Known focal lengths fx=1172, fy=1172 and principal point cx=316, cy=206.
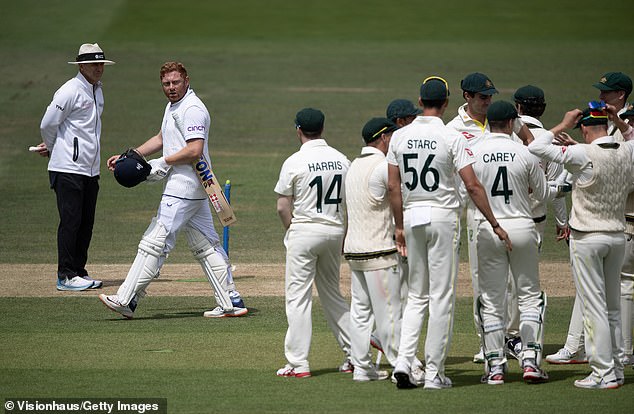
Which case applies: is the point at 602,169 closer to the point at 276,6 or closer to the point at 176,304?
the point at 176,304

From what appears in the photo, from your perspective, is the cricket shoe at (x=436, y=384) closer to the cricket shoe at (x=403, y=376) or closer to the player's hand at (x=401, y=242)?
the cricket shoe at (x=403, y=376)

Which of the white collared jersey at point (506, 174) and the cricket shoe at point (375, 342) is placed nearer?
the white collared jersey at point (506, 174)

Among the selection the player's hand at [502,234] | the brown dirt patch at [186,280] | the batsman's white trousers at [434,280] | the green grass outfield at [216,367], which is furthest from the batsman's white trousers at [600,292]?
the brown dirt patch at [186,280]

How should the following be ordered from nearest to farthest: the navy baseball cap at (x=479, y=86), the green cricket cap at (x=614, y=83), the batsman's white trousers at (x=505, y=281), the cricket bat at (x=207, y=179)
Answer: the batsman's white trousers at (x=505, y=281), the navy baseball cap at (x=479, y=86), the green cricket cap at (x=614, y=83), the cricket bat at (x=207, y=179)

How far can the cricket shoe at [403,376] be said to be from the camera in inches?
353

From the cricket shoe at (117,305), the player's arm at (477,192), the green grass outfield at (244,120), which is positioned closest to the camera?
the player's arm at (477,192)

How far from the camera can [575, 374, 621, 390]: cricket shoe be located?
904cm

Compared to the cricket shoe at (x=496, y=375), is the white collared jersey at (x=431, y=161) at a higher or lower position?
higher

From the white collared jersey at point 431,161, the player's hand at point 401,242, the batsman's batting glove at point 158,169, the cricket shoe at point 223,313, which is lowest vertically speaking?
the cricket shoe at point 223,313

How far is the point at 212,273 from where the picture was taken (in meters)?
11.8

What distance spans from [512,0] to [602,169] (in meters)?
42.1

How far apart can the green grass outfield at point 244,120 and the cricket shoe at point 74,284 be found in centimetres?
32

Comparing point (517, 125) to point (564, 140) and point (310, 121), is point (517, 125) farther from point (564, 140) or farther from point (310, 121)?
point (310, 121)

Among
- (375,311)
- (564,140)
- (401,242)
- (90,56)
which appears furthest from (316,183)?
(90,56)
